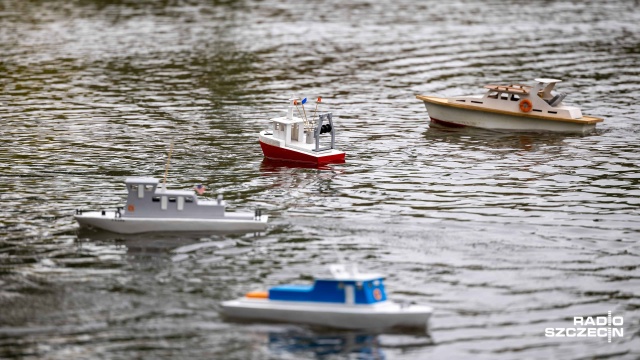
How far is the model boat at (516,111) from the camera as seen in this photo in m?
71.9

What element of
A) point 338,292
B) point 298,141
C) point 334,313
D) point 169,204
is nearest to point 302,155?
point 298,141

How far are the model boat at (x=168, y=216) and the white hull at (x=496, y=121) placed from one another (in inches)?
1120

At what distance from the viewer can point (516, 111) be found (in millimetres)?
73000

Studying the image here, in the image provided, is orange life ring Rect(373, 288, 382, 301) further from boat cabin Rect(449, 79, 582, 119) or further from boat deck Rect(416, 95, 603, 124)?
boat cabin Rect(449, 79, 582, 119)

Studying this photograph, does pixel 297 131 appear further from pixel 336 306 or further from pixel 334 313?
pixel 334 313

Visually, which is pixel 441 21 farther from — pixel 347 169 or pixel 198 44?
pixel 347 169

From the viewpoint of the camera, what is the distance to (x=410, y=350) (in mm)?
37406

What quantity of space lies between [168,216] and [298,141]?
15.7m

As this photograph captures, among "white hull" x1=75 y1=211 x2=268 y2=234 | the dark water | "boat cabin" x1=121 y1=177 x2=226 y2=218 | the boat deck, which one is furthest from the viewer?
the boat deck

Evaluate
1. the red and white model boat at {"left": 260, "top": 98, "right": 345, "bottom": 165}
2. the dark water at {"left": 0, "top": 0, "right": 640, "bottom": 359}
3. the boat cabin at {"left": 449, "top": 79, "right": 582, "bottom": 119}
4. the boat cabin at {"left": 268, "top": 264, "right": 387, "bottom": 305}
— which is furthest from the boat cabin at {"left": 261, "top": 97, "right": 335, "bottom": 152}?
the boat cabin at {"left": 268, "top": 264, "right": 387, "bottom": 305}

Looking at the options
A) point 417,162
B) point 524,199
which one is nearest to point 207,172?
point 417,162

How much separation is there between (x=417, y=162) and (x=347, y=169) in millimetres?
4592

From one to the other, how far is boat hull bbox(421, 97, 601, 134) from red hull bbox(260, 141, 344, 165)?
1420cm

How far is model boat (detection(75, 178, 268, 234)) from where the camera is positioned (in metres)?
48.8
